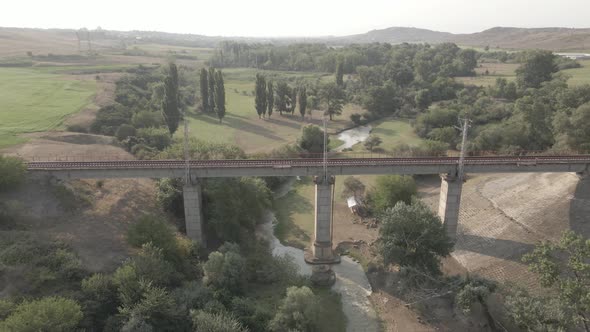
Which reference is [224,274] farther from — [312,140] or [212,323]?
[312,140]

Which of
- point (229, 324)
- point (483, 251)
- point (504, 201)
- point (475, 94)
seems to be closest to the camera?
point (229, 324)

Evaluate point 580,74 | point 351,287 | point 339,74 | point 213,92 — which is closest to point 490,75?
point 580,74

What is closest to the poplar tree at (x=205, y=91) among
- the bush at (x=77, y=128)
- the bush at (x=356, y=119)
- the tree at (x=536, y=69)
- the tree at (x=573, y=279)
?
the bush at (x=77, y=128)

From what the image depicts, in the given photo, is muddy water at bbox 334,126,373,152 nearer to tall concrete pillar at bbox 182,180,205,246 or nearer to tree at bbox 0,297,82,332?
tall concrete pillar at bbox 182,180,205,246

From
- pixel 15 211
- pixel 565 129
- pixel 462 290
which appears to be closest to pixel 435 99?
pixel 565 129

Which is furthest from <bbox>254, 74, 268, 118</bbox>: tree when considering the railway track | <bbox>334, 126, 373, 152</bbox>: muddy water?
the railway track

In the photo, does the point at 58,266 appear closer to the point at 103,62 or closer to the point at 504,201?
the point at 504,201

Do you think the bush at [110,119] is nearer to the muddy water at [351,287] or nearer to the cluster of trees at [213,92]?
the cluster of trees at [213,92]
